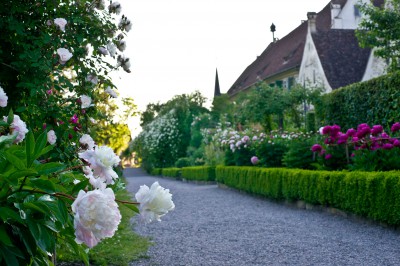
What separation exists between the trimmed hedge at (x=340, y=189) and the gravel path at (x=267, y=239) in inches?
9.6

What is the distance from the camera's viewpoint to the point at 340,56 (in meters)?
25.9

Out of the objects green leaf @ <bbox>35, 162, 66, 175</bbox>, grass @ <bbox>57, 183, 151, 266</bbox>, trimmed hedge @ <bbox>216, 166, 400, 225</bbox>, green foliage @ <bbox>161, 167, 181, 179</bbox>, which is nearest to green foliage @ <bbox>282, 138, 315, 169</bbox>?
trimmed hedge @ <bbox>216, 166, 400, 225</bbox>

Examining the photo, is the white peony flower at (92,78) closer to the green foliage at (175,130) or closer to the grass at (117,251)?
the grass at (117,251)

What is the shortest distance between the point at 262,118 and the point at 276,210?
10770 millimetres

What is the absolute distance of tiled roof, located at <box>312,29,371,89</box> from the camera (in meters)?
24.8

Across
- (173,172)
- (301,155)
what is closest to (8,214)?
(301,155)

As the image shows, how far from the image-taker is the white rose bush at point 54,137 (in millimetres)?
1520

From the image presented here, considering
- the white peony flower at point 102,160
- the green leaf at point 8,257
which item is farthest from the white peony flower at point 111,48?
the green leaf at point 8,257

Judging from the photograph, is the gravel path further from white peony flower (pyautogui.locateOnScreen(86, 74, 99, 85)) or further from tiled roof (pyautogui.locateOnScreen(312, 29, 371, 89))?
tiled roof (pyautogui.locateOnScreen(312, 29, 371, 89))

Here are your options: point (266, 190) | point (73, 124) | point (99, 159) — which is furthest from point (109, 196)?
point (266, 190)

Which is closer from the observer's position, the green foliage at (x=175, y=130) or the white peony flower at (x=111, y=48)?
the white peony flower at (x=111, y=48)

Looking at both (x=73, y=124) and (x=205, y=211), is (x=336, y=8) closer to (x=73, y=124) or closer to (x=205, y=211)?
(x=205, y=211)

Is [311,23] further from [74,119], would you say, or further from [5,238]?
[5,238]

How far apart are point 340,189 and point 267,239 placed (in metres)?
2.34
